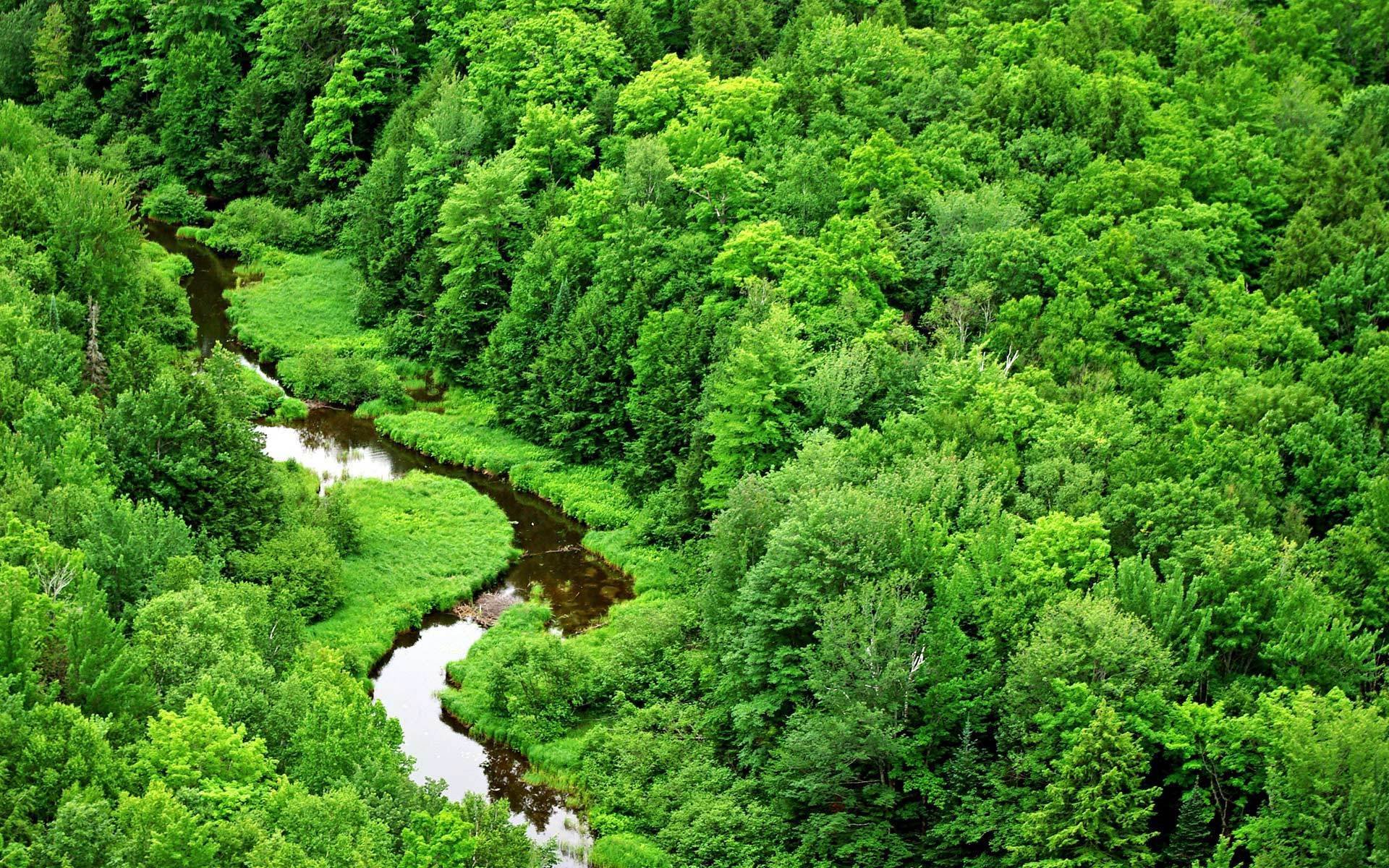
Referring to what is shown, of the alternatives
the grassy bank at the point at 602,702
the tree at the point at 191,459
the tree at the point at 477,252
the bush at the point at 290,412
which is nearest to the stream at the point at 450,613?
the bush at the point at 290,412

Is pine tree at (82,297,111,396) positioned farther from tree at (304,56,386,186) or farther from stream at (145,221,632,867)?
tree at (304,56,386,186)

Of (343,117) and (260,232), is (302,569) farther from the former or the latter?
(343,117)

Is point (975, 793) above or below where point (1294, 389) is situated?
below

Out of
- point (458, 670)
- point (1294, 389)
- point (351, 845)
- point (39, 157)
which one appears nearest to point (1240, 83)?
point (1294, 389)

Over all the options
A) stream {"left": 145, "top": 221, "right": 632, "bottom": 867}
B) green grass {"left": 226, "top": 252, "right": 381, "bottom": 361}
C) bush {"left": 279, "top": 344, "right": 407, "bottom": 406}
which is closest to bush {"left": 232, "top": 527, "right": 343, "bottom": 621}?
stream {"left": 145, "top": 221, "right": 632, "bottom": 867}

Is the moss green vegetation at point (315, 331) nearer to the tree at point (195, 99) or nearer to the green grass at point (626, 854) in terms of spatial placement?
the tree at point (195, 99)

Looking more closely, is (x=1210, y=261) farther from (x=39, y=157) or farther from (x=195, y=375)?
(x=39, y=157)

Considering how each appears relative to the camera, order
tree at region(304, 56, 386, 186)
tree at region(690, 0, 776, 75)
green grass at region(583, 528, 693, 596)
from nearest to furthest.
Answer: green grass at region(583, 528, 693, 596) → tree at region(690, 0, 776, 75) → tree at region(304, 56, 386, 186)
